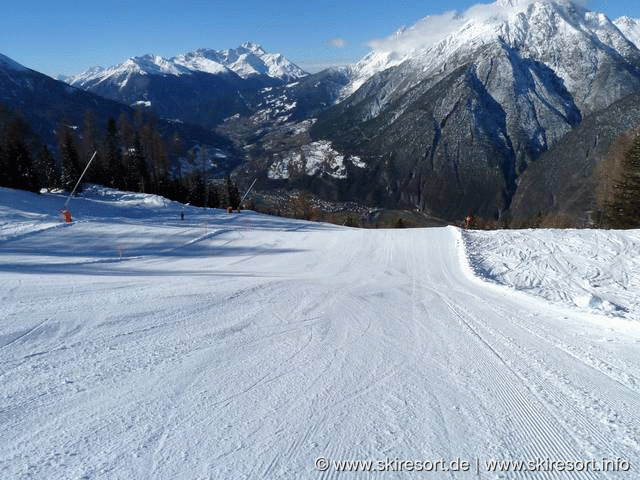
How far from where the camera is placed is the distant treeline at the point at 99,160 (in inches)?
1679

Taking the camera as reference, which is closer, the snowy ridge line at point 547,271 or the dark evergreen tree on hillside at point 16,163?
the snowy ridge line at point 547,271

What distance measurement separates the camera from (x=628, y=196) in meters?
35.5

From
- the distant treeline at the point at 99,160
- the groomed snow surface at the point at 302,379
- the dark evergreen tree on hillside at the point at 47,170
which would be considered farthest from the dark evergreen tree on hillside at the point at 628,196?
the dark evergreen tree on hillside at the point at 47,170

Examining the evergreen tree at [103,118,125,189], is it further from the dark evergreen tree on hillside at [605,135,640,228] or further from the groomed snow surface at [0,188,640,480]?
the dark evergreen tree on hillside at [605,135,640,228]

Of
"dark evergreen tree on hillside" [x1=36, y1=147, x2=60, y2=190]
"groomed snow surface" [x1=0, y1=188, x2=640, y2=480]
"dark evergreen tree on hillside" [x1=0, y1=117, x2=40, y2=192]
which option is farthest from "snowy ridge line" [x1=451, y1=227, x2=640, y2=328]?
"dark evergreen tree on hillside" [x1=36, y1=147, x2=60, y2=190]

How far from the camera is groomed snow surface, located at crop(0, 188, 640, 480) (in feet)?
11.8

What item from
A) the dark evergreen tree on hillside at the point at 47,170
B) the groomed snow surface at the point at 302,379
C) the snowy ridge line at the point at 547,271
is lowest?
the groomed snow surface at the point at 302,379

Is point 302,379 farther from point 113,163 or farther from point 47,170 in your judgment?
point 113,163

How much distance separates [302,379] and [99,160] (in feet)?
184

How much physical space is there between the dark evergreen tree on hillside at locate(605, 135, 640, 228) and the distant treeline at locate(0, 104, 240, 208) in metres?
49.6

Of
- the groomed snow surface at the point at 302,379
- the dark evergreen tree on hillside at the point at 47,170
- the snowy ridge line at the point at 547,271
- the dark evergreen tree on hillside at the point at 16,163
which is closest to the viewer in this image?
the groomed snow surface at the point at 302,379

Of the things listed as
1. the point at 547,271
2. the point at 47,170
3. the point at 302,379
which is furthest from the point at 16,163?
the point at 302,379

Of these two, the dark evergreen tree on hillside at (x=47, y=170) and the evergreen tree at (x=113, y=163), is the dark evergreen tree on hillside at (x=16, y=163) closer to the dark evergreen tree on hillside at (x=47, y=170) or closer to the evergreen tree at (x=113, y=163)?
the dark evergreen tree on hillside at (x=47, y=170)

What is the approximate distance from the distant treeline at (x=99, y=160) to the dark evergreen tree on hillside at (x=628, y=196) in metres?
49.6
